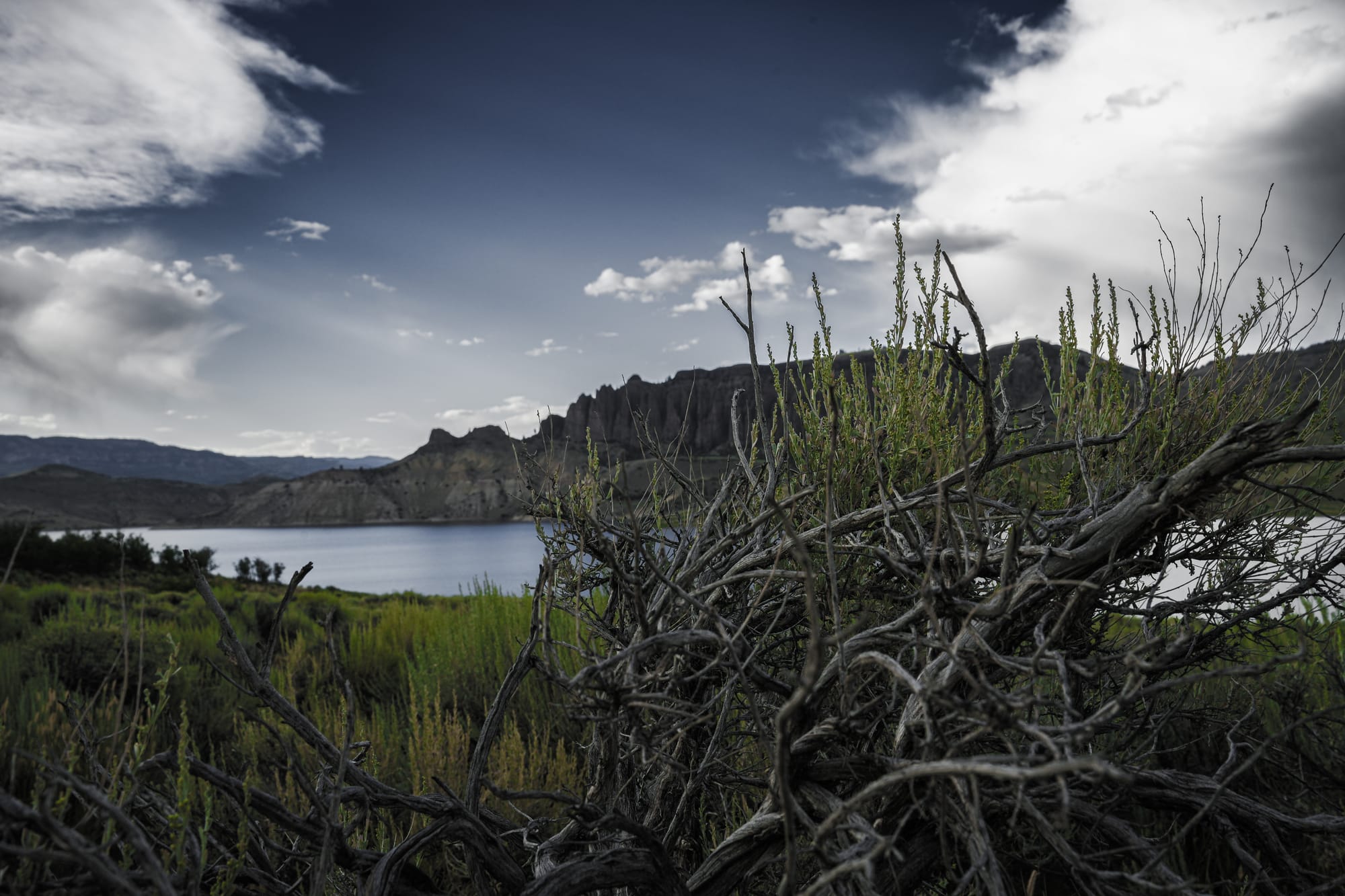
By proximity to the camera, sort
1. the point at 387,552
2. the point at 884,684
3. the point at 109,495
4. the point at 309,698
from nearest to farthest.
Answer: the point at 884,684 → the point at 309,698 → the point at 109,495 → the point at 387,552

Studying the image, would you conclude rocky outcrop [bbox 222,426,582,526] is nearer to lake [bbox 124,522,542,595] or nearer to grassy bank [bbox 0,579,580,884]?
lake [bbox 124,522,542,595]

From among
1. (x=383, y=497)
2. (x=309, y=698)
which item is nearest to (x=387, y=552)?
(x=383, y=497)

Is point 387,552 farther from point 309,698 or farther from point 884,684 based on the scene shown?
point 884,684

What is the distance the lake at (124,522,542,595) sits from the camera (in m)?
48.5

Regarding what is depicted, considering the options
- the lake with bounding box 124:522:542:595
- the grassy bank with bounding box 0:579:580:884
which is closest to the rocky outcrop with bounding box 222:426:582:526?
the lake with bounding box 124:522:542:595

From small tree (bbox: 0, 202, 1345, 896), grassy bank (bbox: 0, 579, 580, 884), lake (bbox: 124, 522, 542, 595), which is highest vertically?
small tree (bbox: 0, 202, 1345, 896)

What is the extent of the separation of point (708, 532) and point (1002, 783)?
101cm

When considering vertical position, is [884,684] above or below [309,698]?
above

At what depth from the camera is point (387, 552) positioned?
85.8 meters

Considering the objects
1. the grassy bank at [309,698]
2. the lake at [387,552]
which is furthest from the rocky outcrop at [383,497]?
the grassy bank at [309,698]

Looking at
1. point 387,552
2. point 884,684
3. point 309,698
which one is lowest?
point 387,552

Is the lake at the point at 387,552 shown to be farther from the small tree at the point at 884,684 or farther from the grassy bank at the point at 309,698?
the small tree at the point at 884,684

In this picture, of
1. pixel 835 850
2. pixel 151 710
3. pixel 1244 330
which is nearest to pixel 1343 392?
pixel 1244 330

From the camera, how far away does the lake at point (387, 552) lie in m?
48.5
